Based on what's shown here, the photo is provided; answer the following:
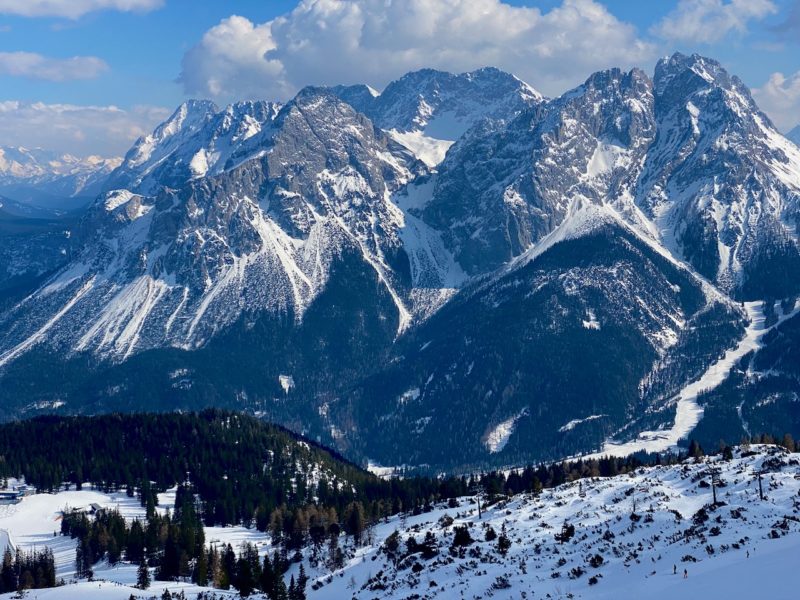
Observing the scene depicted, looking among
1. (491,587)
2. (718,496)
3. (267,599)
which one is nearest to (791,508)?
(718,496)

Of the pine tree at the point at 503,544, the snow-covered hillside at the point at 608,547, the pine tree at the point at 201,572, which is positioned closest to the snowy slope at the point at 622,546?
the snow-covered hillside at the point at 608,547

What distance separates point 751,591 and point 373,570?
2528 inches

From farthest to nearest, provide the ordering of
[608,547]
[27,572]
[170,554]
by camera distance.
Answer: [170,554], [27,572], [608,547]

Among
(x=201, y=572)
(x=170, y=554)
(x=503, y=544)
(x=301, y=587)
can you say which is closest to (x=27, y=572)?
(x=170, y=554)

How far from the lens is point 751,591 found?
66375 millimetres

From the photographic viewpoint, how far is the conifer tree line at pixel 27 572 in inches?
6235

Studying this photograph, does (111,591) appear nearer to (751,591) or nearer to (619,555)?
(619,555)

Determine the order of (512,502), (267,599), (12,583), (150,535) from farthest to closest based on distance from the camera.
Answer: (150,535) → (12,583) → (512,502) → (267,599)

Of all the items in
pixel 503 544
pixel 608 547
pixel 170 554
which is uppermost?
pixel 503 544

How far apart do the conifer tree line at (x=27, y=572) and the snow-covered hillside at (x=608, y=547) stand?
8.82 metres

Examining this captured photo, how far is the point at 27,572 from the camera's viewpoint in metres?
158

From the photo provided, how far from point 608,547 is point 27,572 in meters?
103

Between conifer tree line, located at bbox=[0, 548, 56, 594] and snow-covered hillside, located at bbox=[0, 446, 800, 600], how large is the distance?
8.82 metres

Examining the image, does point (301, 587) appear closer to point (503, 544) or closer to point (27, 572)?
point (503, 544)
